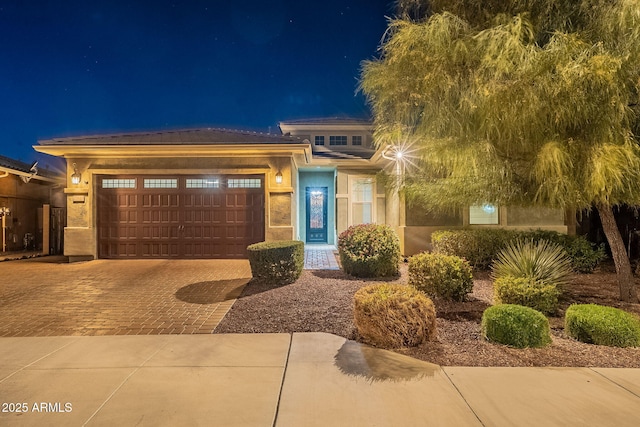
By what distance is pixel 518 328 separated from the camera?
4141 millimetres

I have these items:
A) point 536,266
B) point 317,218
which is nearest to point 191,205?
point 317,218

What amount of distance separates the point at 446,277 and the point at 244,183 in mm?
7483

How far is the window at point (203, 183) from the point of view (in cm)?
1163

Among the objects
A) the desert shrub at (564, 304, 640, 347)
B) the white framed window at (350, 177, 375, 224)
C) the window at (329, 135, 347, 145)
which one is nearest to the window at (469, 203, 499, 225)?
the white framed window at (350, 177, 375, 224)

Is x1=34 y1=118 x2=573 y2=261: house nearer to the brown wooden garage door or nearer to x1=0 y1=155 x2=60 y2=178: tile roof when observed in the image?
the brown wooden garage door

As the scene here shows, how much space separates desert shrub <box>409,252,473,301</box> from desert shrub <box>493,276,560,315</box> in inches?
30.4

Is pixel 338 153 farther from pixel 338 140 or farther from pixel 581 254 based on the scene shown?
pixel 581 254

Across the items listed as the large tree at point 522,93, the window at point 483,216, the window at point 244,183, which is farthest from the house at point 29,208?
the window at point 483,216

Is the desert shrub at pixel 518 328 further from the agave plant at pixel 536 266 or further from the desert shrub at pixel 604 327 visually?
the agave plant at pixel 536 266

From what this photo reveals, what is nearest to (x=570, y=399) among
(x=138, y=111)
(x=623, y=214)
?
(x=623, y=214)

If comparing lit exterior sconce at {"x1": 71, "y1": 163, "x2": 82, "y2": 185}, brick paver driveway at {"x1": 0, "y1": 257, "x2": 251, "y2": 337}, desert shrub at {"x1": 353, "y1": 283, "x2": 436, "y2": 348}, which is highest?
lit exterior sconce at {"x1": 71, "y1": 163, "x2": 82, "y2": 185}

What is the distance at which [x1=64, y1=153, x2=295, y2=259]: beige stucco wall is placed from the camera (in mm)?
11375

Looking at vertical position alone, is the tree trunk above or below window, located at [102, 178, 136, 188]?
below

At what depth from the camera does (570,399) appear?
3070mm
